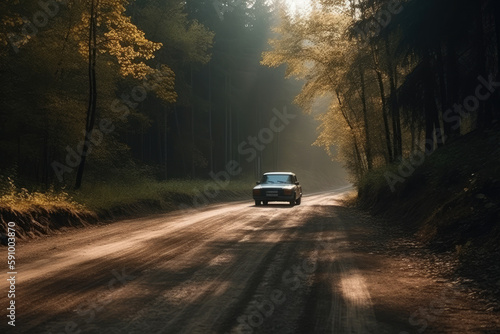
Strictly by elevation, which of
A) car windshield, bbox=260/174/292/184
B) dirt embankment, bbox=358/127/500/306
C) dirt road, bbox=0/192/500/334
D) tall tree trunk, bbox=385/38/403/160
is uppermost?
tall tree trunk, bbox=385/38/403/160

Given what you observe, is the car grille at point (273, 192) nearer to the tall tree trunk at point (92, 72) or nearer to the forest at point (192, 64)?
the forest at point (192, 64)

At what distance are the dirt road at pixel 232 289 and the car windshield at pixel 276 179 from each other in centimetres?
1429

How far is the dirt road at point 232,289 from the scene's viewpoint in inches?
203

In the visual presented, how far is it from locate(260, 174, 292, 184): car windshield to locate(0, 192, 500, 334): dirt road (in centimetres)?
1429

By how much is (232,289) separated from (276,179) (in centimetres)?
1972

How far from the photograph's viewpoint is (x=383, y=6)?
17438 millimetres

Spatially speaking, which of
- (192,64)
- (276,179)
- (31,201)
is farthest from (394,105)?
(192,64)

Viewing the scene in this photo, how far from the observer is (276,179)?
26.3 metres

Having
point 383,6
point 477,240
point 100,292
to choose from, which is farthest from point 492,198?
point 383,6

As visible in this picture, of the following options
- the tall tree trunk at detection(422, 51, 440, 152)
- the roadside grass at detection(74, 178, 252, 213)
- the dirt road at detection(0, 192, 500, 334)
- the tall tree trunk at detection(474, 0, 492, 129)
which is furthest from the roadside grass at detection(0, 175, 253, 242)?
the tall tree trunk at detection(474, 0, 492, 129)

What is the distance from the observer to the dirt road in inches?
203

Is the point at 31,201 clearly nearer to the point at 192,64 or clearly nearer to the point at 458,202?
the point at 458,202

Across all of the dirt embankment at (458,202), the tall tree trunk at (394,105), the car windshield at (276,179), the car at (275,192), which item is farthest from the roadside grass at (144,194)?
the tall tree trunk at (394,105)

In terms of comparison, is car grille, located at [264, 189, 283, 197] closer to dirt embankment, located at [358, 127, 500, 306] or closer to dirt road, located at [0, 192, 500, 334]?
dirt embankment, located at [358, 127, 500, 306]
